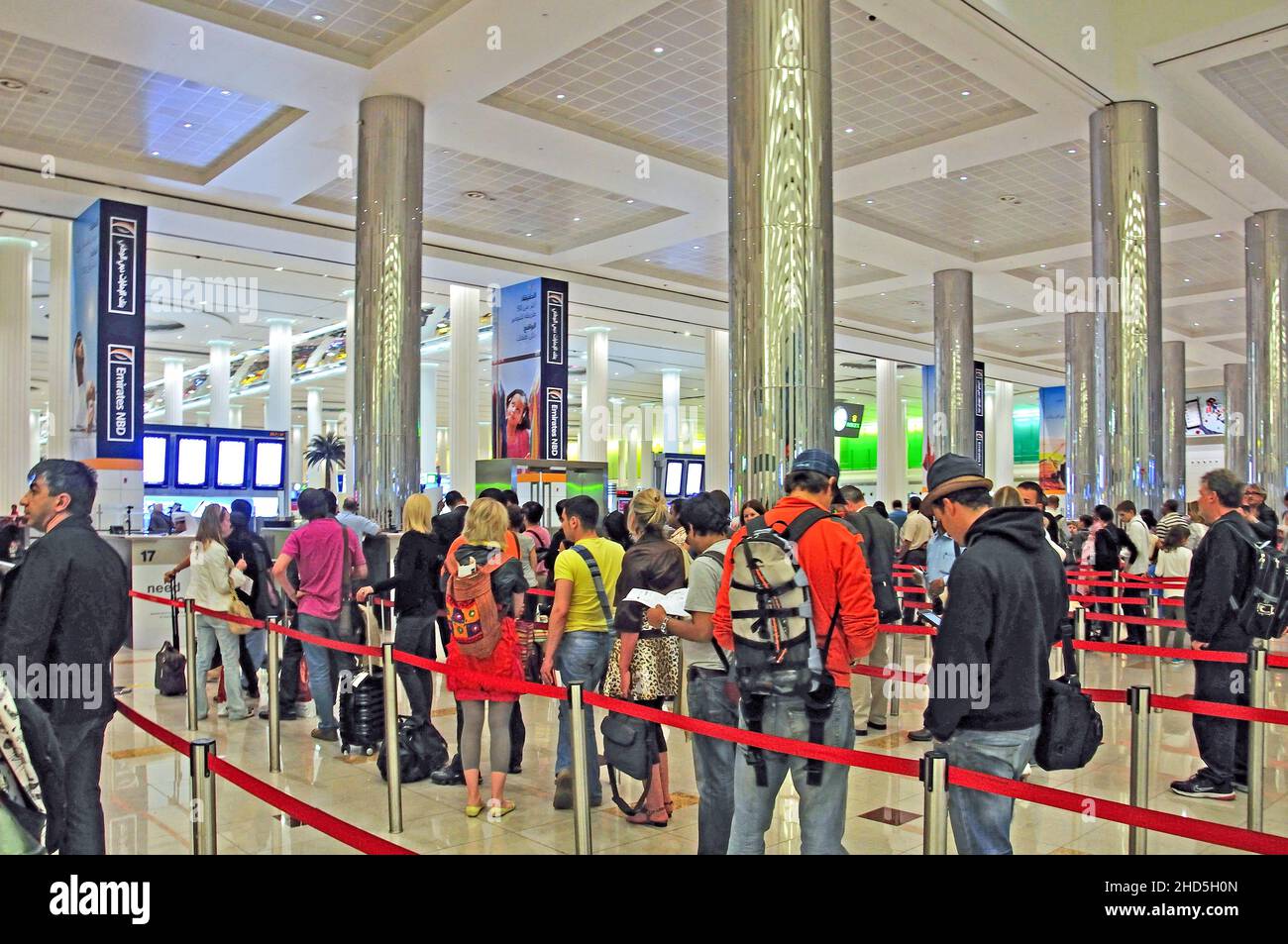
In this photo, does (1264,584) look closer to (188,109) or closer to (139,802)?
(139,802)

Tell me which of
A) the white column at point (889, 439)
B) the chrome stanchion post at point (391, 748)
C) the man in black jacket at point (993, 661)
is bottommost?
the chrome stanchion post at point (391, 748)

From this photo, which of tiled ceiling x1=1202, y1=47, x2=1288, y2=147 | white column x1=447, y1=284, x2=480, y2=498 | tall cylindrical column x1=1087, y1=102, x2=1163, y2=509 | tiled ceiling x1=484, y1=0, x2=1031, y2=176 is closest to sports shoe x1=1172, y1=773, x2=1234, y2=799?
tall cylindrical column x1=1087, y1=102, x2=1163, y2=509

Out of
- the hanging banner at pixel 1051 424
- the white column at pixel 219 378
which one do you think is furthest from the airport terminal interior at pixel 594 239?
the hanging banner at pixel 1051 424

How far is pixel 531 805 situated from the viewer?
5.47 m

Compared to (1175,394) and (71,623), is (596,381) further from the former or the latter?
(71,623)

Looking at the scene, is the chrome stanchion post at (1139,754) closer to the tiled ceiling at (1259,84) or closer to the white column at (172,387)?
the tiled ceiling at (1259,84)

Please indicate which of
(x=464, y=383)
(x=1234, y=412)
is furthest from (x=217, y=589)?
(x=1234, y=412)

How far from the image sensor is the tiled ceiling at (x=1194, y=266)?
66.2 feet

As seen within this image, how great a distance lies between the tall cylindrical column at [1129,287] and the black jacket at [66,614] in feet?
40.2

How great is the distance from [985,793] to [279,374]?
26060 millimetres

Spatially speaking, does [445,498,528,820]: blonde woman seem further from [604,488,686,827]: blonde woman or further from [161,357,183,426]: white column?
[161,357,183,426]: white column
